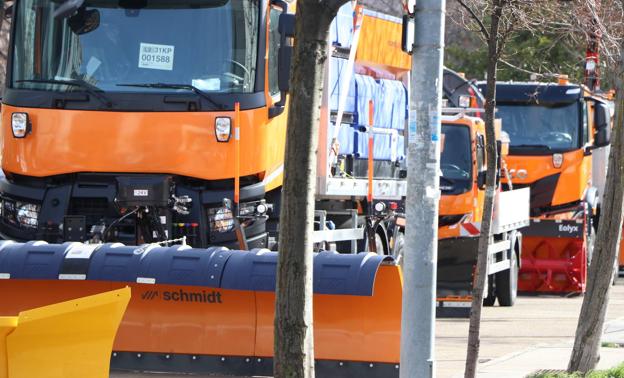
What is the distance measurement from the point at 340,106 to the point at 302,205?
616 cm

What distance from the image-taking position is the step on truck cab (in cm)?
1714

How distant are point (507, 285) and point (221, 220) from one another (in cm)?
758

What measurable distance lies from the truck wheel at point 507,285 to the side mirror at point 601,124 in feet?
11.0

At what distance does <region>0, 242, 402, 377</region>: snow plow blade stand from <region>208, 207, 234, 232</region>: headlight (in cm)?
134

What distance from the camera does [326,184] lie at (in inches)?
531

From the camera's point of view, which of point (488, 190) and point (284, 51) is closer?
point (488, 190)

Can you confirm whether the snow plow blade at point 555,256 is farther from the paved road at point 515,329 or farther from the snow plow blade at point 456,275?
the snow plow blade at point 456,275

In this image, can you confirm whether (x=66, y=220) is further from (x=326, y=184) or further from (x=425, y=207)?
(x=425, y=207)

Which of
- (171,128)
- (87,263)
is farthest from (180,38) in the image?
(87,263)

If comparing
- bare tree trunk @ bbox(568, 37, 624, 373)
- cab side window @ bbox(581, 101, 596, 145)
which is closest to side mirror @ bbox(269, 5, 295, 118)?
bare tree trunk @ bbox(568, 37, 624, 373)

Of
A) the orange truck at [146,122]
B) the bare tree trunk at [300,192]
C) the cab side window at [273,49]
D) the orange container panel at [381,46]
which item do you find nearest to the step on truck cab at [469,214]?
the orange container panel at [381,46]

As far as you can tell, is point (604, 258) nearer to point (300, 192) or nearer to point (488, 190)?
point (488, 190)

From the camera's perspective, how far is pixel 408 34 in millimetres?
8500

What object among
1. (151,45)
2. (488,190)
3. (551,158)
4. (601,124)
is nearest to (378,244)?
(151,45)
